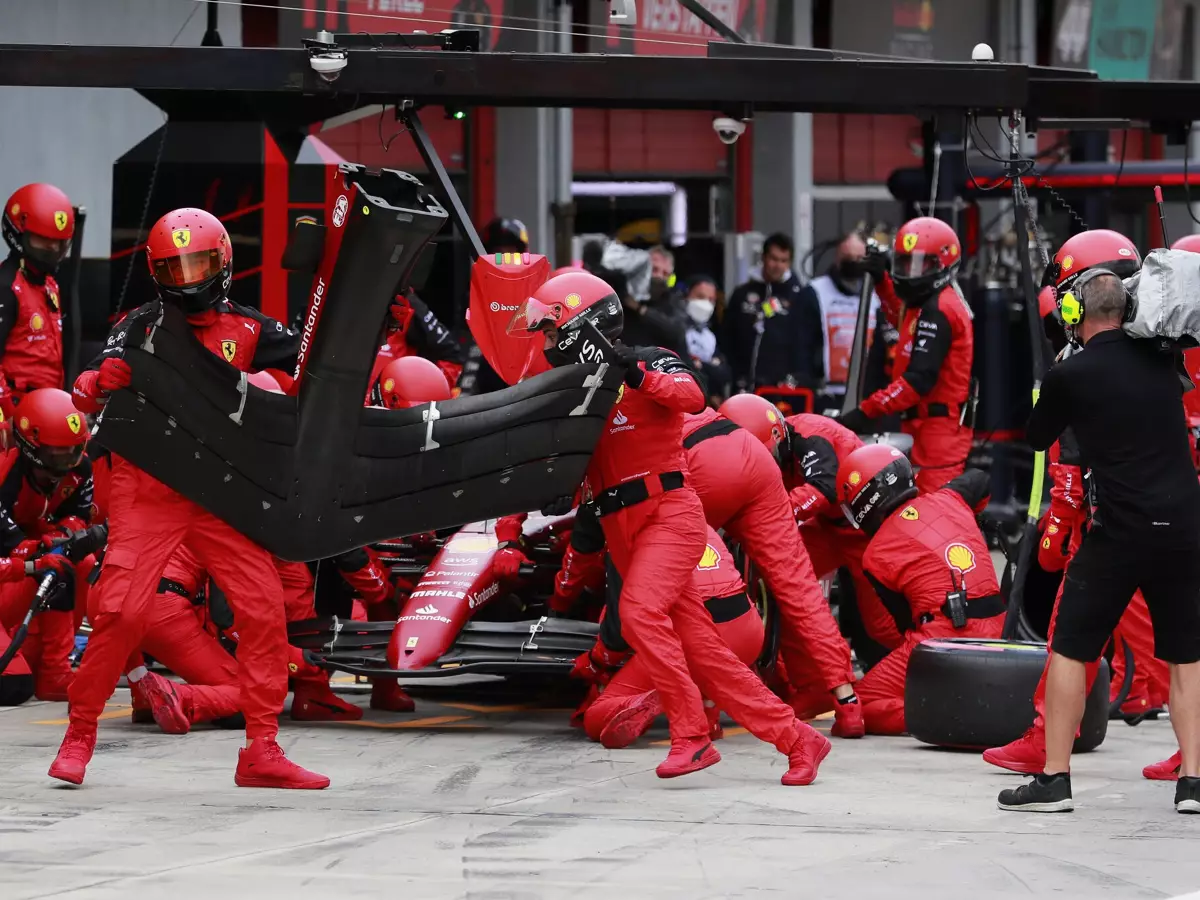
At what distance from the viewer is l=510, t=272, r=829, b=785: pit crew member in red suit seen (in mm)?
7293

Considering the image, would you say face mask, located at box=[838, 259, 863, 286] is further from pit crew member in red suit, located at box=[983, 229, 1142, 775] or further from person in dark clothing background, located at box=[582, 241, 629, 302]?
pit crew member in red suit, located at box=[983, 229, 1142, 775]

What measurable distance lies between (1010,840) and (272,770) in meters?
2.56

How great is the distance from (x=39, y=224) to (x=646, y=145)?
32.1 feet

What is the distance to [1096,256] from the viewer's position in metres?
7.95

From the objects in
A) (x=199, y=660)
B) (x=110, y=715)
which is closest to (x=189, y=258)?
(x=199, y=660)

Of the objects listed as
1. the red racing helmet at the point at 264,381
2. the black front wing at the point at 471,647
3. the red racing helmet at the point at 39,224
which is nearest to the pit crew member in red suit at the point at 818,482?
the black front wing at the point at 471,647

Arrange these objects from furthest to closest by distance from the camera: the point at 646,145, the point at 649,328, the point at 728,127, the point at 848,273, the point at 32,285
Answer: the point at 646,145
the point at 848,273
the point at 649,328
the point at 32,285
the point at 728,127

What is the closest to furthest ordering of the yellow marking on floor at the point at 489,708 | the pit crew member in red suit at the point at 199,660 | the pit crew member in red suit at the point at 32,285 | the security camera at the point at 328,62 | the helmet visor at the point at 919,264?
the pit crew member in red suit at the point at 199,660, the yellow marking on floor at the point at 489,708, the security camera at the point at 328,62, the pit crew member in red suit at the point at 32,285, the helmet visor at the point at 919,264

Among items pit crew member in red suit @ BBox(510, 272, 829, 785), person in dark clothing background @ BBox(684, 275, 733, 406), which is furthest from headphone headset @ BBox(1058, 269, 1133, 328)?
person in dark clothing background @ BBox(684, 275, 733, 406)

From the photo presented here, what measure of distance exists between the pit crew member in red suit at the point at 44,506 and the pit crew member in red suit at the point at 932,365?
172 inches

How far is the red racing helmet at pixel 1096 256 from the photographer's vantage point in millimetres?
7943

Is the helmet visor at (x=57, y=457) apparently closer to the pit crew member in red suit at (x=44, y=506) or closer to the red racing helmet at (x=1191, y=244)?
the pit crew member in red suit at (x=44, y=506)

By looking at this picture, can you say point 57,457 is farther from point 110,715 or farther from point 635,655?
point 635,655

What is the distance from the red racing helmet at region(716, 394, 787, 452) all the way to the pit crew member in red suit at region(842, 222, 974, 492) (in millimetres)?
2196
